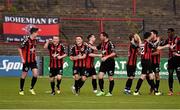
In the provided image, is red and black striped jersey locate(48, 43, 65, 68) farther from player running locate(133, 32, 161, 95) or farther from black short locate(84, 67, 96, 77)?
player running locate(133, 32, 161, 95)

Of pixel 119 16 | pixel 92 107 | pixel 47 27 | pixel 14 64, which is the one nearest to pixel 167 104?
pixel 92 107

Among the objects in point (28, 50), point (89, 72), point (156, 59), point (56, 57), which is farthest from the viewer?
point (156, 59)

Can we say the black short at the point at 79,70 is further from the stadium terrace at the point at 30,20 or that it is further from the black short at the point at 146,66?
the stadium terrace at the point at 30,20

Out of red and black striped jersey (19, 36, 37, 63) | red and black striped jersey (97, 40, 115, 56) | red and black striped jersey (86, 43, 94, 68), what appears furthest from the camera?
red and black striped jersey (86, 43, 94, 68)

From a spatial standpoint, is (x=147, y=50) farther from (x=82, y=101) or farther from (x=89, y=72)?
(x=82, y=101)

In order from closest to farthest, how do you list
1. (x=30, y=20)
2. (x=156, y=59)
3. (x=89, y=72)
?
(x=89, y=72) < (x=156, y=59) < (x=30, y=20)

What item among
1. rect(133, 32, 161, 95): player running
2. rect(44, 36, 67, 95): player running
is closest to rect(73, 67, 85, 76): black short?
rect(44, 36, 67, 95): player running

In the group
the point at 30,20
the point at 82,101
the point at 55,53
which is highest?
the point at 55,53

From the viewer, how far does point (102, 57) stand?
21984mm

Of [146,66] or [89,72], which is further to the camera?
[89,72]

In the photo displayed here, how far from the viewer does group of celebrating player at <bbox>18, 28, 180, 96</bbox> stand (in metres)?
21.9

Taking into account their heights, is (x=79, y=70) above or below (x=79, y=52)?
below

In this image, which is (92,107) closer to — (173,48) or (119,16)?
(173,48)

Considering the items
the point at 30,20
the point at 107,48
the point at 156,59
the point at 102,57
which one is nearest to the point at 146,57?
the point at 156,59
